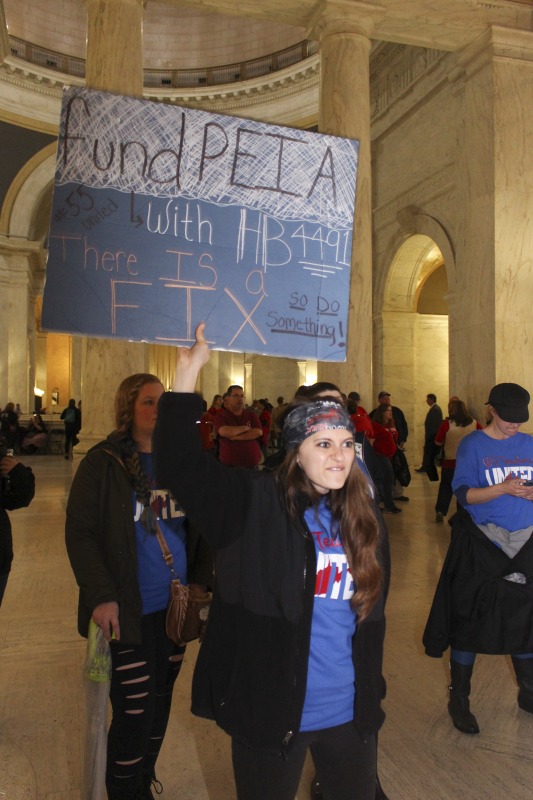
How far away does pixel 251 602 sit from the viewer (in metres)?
1.96

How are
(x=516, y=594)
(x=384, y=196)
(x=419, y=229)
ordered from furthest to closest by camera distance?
(x=384, y=196)
(x=419, y=229)
(x=516, y=594)

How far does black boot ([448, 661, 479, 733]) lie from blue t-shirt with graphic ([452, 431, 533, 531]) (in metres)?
0.86

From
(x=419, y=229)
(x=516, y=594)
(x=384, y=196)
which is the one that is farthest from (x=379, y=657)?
(x=384, y=196)

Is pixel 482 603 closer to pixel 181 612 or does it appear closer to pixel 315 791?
pixel 315 791

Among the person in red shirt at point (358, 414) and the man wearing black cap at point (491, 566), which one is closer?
the man wearing black cap at point (491, 566)

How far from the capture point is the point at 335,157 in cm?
329

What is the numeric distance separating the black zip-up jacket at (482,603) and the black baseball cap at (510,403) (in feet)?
2.29

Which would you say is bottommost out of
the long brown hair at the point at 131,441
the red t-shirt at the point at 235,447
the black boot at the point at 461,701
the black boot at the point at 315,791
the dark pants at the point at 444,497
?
the black boot at the point at 315,791

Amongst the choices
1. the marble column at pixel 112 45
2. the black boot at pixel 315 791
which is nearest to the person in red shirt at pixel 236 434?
the marble column at pixel 112 45

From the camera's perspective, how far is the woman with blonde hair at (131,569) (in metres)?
2.60

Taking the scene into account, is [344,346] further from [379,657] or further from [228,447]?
[228,447]

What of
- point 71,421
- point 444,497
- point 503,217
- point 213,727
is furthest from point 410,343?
point 213,727

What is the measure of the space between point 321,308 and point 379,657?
1.66m

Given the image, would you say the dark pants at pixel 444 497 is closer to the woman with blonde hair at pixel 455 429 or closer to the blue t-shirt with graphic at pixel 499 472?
the woman with blonde hair at pixel 455 429
